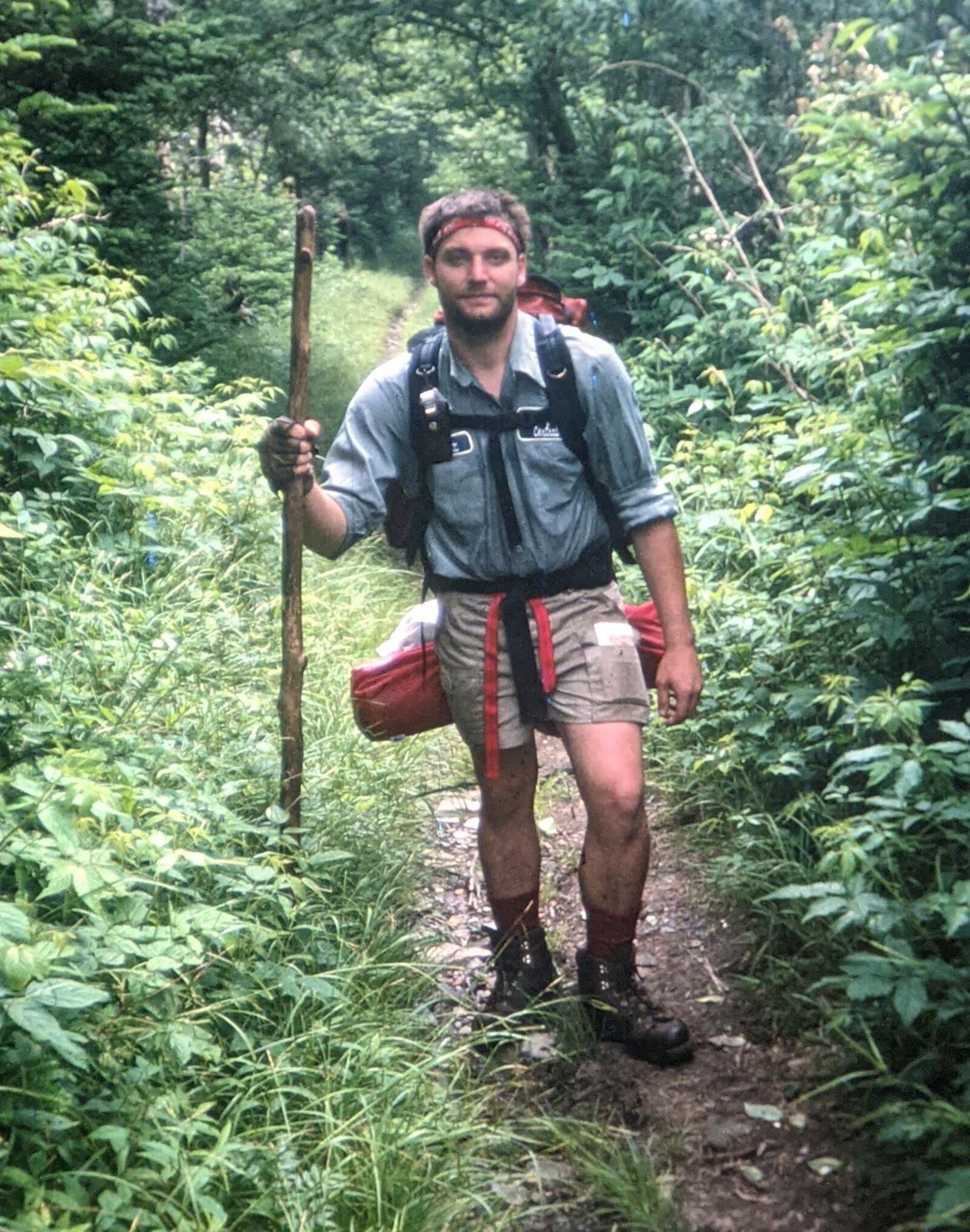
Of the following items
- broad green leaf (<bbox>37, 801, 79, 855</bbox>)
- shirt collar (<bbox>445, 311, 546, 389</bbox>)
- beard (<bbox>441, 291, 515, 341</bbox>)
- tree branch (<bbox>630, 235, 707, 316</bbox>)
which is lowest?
broad green leaf (<bbox>37, 801, 79, 855</bbox>)

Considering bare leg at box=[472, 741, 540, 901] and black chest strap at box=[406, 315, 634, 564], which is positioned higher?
black chest strap at box=[406, 315, 634, 564]

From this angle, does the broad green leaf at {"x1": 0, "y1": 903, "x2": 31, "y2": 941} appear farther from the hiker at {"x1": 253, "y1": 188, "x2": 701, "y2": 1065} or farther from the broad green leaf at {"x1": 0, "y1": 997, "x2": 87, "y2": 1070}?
the hiker at {"x1": 253, "y1": 188, "x2": 701, "y2": 1065}

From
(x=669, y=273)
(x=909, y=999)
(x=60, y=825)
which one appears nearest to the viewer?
(x=909, y=999)

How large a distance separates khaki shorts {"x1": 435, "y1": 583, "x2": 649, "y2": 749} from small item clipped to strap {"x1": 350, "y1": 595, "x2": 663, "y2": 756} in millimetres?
128

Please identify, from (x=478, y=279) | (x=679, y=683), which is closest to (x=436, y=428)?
(x=478, y=279)

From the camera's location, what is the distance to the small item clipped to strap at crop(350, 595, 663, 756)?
146 inches

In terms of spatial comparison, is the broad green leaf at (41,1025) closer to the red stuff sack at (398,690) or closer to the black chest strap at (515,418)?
the red stuff sack at (398,690)

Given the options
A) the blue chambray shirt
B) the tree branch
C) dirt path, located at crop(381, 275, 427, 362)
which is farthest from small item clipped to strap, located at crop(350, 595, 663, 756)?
dirt path, located at crop(381, 275, 427, 362)

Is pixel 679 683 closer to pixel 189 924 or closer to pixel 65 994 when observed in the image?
pixel 189 924

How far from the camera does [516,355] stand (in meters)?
3.46

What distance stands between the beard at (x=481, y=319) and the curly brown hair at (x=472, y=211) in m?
0.19

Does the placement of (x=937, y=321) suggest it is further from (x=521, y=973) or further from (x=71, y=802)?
(x=71, y=802)

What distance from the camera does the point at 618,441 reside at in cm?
342

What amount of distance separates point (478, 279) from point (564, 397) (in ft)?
1.25
